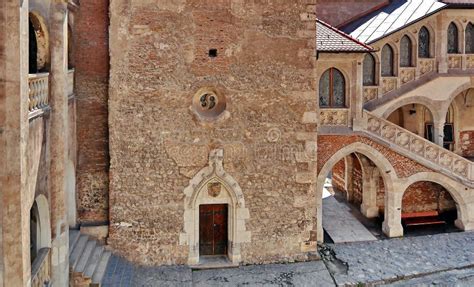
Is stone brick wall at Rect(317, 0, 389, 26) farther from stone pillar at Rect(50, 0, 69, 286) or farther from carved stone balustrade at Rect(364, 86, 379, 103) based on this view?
stone pillar at Rect(50, 0, 69, 286)

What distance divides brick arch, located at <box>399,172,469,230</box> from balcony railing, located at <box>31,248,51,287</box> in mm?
11789

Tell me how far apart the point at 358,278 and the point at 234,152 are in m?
4.73

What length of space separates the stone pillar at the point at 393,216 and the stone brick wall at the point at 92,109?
9296 millimetres

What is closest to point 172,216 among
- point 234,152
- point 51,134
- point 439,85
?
point 234,152

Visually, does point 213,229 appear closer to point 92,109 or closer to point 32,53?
point 92,109

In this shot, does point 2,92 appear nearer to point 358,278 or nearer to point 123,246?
point 123,246

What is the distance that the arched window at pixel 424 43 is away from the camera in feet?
61.1

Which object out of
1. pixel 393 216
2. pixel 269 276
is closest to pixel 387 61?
pixel 393 216

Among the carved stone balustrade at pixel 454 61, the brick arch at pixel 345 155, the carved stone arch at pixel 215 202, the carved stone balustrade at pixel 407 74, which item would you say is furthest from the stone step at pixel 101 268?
the carved stone balustrade at pixel 454 61

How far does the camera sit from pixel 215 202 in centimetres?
1397

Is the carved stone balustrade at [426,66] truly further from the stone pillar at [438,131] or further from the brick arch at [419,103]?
the stone pillar at [438,131]

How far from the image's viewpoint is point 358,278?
13.7 metres

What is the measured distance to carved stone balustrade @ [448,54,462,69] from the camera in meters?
18.8

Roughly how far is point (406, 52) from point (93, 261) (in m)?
13.1
